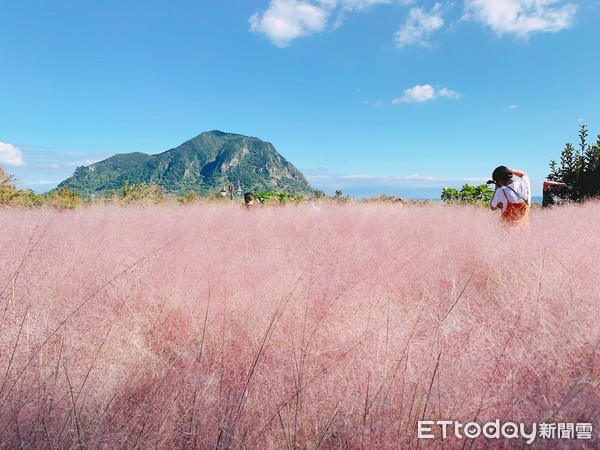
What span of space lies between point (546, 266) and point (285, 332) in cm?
186

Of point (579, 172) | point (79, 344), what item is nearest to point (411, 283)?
point (79, 344)

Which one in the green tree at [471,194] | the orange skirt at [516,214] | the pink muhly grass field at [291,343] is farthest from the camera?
the green tree at [471,194]

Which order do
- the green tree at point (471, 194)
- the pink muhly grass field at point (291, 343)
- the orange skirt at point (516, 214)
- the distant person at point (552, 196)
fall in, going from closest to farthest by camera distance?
the pink muhly grass field at point (291, 343), the orange skirt at point (516, 214), the distant person at point (552, 196), the green tree at point (471, 194)

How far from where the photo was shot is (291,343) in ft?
5.66

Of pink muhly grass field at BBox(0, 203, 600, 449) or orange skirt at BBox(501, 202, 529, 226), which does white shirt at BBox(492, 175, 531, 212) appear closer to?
orange skirt at BBox(501, 202, 529, 226)

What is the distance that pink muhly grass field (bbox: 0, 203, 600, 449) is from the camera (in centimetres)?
125

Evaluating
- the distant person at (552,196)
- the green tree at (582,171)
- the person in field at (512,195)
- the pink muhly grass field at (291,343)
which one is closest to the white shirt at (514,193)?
the person in field at (512,195)

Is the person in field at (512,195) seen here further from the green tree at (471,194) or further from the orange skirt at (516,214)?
the green tree at (471,194)

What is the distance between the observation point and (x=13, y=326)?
6.23ft

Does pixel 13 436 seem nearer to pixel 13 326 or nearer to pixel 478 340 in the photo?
pixel 13 326

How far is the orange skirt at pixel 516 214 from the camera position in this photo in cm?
389

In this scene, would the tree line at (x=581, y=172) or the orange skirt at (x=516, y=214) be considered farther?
the tree line at (x=581, y=172)

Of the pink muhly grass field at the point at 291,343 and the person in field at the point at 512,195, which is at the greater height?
the person in field at the point at 512,195

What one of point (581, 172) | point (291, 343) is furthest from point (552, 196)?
point (291, 343)
